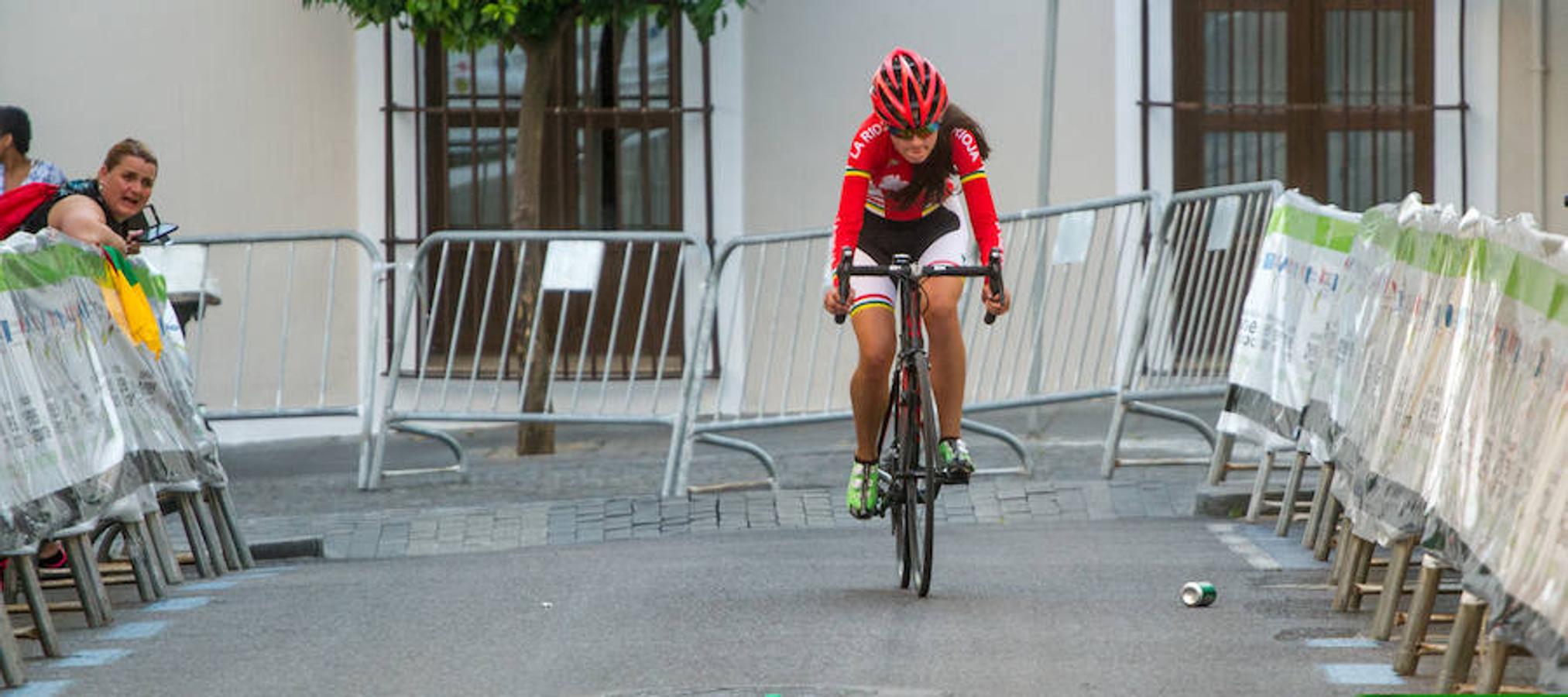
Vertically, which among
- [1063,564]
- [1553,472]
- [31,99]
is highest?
[31,99]

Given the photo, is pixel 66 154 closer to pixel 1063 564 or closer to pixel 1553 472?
pixel 1063 564

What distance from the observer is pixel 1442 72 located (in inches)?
761

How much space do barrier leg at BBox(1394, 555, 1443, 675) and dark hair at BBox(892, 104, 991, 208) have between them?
265 cm

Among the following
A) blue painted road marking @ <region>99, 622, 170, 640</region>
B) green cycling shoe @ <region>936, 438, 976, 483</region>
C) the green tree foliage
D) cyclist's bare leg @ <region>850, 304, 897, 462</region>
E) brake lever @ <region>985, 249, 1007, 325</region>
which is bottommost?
blue painted road marking @ <region>99, 622, 170, 640</region>

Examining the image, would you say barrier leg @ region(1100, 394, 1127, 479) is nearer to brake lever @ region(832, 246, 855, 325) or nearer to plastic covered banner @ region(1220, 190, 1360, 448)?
plastic covered banner @ region(1220, 190, 1360, 448)

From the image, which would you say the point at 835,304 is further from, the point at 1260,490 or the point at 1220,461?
the point at 1220,461

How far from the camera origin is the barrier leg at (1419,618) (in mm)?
7484

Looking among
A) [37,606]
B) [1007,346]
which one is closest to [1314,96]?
[1007,346]

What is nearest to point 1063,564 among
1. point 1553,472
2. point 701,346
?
point 701,346

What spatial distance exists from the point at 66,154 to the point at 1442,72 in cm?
916

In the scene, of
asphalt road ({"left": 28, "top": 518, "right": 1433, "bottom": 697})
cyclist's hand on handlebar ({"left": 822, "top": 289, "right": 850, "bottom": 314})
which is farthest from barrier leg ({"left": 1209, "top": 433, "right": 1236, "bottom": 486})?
cyclist's hand on handlebar ({"left": 822, "top": 289, "right": 850, "bottom": 314})

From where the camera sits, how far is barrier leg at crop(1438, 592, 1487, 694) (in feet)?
22.4

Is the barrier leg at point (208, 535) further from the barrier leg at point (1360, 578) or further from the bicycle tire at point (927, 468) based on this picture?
the barrier leg at point (1360, 578)

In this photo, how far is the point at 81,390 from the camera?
9289mm
